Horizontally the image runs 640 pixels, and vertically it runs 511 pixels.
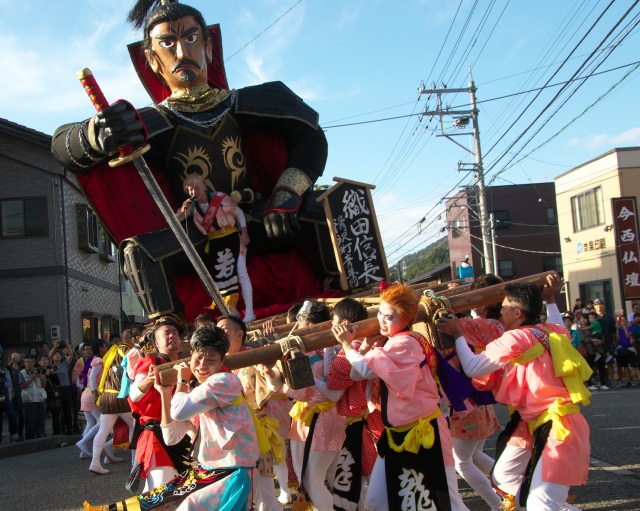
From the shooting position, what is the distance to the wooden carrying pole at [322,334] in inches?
134

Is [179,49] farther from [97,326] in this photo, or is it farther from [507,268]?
[507,268]

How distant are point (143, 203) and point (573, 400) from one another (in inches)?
153

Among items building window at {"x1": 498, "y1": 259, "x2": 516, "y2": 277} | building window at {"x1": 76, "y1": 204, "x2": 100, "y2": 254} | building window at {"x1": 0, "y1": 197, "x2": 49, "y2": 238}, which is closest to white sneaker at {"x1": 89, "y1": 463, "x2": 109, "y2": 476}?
building window at {"x1": 0, "y1": 197, "x2": 49, "y2": 238}

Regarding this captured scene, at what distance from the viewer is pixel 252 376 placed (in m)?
4.85

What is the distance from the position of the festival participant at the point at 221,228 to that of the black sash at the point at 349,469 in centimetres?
158

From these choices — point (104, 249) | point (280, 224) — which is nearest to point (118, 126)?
point (280, 224)

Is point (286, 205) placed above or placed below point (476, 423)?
above

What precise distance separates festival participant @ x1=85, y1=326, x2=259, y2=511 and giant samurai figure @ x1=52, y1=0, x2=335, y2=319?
2.16m

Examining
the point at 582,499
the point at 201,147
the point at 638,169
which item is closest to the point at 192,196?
the point at 201,147

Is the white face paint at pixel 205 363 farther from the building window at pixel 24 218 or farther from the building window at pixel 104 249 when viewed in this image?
the building window at pixel 104 249

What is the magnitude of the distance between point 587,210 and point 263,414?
21.8 meters

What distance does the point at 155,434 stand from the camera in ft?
14.5

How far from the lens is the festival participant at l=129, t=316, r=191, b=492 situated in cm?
434

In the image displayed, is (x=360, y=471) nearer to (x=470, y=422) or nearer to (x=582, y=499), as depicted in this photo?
(x=470, y=422)
